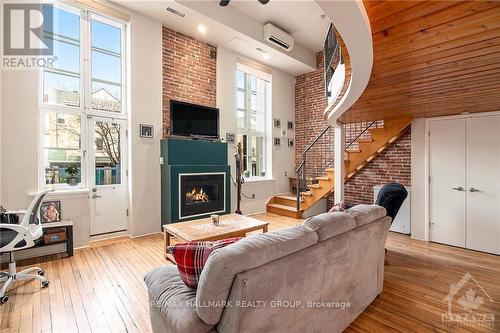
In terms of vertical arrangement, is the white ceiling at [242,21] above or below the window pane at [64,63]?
above

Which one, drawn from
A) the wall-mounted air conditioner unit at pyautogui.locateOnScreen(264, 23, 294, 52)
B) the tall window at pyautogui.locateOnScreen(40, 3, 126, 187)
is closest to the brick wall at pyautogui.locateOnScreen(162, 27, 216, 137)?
the tall window at pyautogui.locateOnScreen(40, 3, 126, 187)

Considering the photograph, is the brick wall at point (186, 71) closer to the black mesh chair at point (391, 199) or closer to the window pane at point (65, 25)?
the window pane at point (65, 25)

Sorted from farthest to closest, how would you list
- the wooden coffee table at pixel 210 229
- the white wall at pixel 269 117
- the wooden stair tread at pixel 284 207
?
1. the wooden stair tread at pixel 284 207
2. the white wall at pixel 269 117
3. the wooden coffee table at pixel 210 229

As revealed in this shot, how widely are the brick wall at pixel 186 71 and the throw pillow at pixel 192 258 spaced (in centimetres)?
389

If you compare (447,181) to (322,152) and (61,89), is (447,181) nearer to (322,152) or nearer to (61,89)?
(322,152)

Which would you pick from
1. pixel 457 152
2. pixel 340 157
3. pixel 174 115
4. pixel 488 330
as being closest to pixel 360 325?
pixel 488 330

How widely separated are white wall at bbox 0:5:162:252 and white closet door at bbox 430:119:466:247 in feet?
16.5

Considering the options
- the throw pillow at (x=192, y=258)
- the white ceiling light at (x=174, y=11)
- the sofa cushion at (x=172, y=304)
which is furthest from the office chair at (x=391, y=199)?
the white ceiling light at (x=174, y=11)

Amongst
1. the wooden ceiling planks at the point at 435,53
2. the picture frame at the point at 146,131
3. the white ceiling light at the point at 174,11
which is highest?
the white ceiling light at the point at 174,11

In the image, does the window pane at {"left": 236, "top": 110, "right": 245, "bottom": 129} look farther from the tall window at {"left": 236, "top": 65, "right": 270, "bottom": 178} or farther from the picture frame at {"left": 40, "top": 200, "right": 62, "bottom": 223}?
the picture frame at {"left": 40, "top": 200, "right": 62, "bottom": 223}

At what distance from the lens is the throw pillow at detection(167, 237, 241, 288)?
1391 mm

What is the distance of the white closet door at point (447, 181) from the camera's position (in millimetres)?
3986

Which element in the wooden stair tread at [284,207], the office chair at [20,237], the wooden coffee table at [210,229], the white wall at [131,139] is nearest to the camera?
the office chair at [20,237]

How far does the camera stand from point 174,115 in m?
4.86
